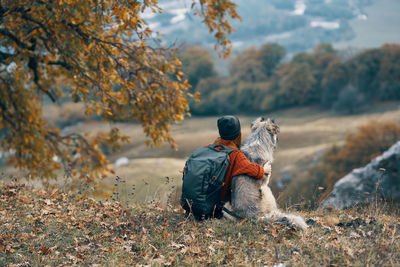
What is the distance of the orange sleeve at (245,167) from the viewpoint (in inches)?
219

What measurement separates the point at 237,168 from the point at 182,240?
1.43 meters

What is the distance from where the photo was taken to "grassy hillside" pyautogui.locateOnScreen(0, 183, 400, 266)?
492 centimetres

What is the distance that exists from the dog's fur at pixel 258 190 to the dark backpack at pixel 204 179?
1.03ft

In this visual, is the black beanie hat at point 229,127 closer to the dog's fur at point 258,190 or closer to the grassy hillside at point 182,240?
the dog's fur at point 258,190

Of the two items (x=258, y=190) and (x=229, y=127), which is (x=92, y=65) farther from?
(x=258, y=190)

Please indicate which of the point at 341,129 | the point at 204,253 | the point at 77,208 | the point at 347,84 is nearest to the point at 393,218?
the point at 204,253

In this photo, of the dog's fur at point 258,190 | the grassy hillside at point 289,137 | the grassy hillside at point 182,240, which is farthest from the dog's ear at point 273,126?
the grassy hillside at point 289,137

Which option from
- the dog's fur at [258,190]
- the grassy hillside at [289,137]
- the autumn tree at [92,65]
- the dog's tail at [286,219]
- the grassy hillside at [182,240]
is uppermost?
the autumn tree at [92,65]

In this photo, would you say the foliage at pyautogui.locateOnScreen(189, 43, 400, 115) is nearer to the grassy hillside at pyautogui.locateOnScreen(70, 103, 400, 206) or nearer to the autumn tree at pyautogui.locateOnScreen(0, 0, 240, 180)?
the grassy hillside at pyautogui.locateOnScreen(70, 103, 400, 206)

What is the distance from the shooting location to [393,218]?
6500 mm

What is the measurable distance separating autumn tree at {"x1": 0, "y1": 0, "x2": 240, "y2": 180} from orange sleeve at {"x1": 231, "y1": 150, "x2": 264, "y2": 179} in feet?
13.6

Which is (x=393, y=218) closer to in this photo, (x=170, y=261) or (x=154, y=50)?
(x=170, y=261)

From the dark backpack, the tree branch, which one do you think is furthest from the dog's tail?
the tree branch

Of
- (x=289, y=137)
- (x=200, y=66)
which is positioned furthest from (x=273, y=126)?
(x=200, y=66)
